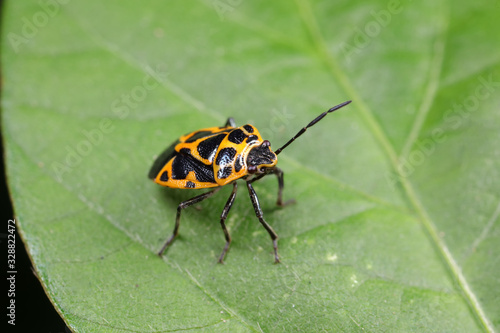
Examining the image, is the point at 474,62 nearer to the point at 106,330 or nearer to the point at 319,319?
the point at 319,319

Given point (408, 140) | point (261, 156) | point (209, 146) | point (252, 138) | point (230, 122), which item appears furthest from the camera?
point (230, 122)
